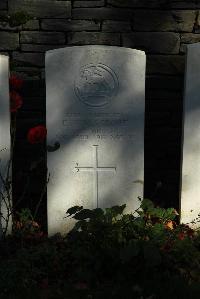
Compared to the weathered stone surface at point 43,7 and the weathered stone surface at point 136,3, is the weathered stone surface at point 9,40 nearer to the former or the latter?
the weathered stone surface at point 43,7

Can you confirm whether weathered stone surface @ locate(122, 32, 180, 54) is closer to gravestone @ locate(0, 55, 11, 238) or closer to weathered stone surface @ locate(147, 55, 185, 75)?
weathered stone surface @ locate(147, 55, 185, 75)

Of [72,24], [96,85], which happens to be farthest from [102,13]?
[96,85]

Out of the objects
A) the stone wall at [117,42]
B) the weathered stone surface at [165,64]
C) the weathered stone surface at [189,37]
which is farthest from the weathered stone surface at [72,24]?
the weathered stone surface at [189,37]

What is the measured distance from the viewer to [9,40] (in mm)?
4234

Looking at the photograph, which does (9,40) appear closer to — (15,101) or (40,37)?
(40,37)

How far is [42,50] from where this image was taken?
14.0ft

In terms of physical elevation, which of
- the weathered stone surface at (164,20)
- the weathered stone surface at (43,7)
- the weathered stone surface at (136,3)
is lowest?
the weathered stone surface at (164,20)

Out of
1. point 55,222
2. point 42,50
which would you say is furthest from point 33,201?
point 42,50

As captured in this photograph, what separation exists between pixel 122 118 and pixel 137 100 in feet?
0.60

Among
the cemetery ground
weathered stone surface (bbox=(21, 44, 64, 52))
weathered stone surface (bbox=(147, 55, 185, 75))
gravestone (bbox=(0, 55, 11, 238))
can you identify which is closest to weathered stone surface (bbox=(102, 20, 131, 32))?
weathered stone surface (bbox=(147, 55, 185, 75))

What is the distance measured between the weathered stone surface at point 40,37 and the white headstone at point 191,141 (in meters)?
1.36

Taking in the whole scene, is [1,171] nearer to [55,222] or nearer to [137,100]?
[55,222]

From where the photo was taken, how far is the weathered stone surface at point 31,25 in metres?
4.20

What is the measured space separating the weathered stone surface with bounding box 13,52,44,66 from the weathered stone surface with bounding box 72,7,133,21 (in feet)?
1.66
